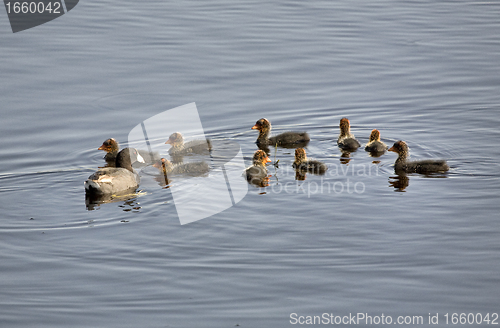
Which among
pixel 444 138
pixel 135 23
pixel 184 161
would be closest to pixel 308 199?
pixel 184 161

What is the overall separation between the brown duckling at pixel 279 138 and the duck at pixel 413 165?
6.18 feet

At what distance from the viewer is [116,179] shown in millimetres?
9461

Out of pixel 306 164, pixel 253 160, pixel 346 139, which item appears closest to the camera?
pixel 306 164

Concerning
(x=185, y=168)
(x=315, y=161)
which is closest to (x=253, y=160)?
(x=315, y=161)

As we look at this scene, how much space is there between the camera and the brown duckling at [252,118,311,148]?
11.5 m

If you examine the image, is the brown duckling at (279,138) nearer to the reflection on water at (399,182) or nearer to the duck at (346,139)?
the duck at (346,139)

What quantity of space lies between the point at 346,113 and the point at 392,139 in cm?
161

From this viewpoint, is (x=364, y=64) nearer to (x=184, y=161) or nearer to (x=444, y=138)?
(x=444, y=138)

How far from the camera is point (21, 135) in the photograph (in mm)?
11781

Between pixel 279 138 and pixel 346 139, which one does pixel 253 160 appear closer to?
pixel 279 138

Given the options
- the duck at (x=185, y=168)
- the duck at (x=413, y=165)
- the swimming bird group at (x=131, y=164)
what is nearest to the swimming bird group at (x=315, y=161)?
the duck at (x=413, y=165)

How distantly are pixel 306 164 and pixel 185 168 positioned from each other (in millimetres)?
1879

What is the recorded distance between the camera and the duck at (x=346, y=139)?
440 inches

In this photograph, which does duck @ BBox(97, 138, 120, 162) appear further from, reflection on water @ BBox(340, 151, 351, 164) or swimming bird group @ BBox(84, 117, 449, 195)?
reflection on water @ BBox(340, 151, 351, 164)
